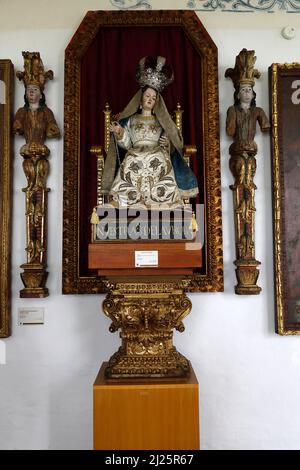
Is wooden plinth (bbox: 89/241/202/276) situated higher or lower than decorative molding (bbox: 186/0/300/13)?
lower

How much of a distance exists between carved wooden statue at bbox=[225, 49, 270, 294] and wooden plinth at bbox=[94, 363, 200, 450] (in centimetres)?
80

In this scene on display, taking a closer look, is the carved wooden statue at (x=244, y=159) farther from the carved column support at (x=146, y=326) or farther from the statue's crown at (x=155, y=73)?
the carved column support at (x=146, y=326)

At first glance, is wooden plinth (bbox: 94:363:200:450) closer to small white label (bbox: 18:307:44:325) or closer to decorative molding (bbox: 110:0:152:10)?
small white label (bbox: 18:307:44:325)

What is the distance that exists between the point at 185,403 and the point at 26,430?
1.13 metres

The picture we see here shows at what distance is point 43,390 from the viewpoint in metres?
2.57

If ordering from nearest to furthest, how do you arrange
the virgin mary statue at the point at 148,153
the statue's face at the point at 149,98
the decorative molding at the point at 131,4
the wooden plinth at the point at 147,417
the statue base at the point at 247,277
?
the wooden plinth at the point at 147,417 → the virgin mary statue at the point at 148,153 → the statue's face at the point at 149,98 → the statue base at the point at 247,277 → the decorative molding at the point at 131,4

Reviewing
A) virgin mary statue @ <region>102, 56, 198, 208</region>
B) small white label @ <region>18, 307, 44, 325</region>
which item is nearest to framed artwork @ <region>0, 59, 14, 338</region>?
small white label @ <region>18, 307, 44, 325</region>

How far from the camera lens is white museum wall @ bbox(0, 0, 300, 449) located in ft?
8.34

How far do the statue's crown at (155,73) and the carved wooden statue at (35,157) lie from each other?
630 mm

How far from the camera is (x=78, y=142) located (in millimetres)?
2666

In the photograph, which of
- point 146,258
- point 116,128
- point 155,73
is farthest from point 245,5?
point 146,258

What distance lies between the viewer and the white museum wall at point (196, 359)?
2543 mm

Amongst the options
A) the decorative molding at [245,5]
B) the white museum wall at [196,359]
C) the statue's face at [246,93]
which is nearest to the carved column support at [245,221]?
the white museum wall at [196,359]

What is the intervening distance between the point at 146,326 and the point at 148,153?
2.92ft
